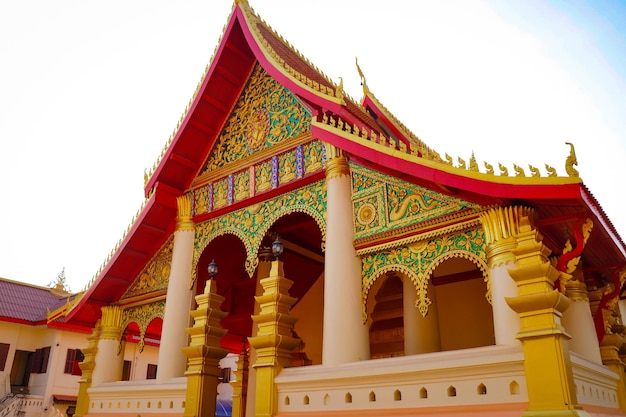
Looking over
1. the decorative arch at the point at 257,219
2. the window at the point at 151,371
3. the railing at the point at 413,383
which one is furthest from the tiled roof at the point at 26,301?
the railing at the point at 413,383

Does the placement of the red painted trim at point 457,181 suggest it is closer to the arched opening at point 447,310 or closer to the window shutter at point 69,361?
the arched opening at point 447,310

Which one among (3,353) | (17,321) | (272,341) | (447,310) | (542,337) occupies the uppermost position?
(17,321)

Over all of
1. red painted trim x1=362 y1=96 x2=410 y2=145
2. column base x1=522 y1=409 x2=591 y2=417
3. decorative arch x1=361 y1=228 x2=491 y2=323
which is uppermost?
red painted trim x1=362 y1=96 x2=410 y2=145

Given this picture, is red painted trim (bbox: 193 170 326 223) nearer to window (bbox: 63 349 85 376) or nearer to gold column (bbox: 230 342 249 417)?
gold column (bbox: 230 342 249 417)

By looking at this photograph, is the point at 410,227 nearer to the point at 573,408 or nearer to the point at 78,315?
the point at 573,408

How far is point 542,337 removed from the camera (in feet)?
15.1

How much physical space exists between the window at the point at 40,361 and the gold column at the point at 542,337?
54.6 ft

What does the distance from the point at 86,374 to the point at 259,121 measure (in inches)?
220

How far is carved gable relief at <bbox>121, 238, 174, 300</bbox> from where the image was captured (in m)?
9.67

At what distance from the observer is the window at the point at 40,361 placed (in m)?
17.3

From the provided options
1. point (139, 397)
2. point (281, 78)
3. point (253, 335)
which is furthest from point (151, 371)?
point (281, 78)

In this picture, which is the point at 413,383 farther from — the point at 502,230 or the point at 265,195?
the point at 265,195

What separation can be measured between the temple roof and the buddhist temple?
3 centimetres

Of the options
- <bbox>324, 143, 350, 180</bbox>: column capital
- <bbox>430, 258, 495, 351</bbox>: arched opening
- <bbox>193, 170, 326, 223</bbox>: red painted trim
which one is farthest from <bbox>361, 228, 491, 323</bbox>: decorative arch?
<bbox>430, 258, 495, 351</bbox>: arched opening
